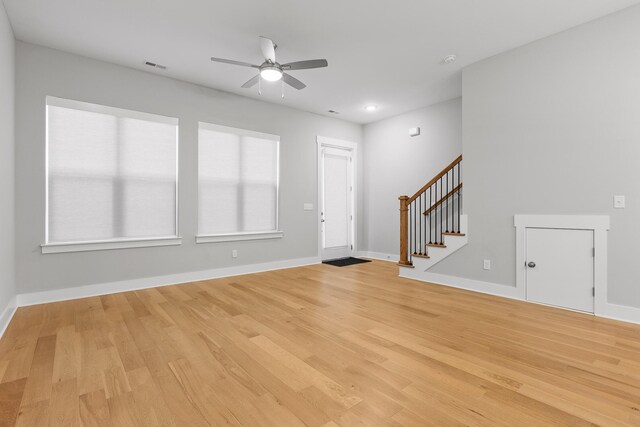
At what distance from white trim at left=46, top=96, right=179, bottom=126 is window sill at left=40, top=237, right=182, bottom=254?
1696 millimetres

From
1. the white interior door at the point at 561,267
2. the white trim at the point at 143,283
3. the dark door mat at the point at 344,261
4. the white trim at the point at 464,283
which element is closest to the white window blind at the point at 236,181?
the white trim at the point at 143,283

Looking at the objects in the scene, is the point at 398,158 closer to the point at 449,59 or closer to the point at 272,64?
the point at 449,59

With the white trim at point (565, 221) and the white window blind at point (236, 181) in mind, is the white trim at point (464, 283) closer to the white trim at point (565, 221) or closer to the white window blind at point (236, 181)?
the white trim at point (565, 221)

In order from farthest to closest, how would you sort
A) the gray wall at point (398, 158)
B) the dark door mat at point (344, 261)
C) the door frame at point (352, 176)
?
the door frame at point (352, 176) < the dark door mat at point (344, 261) < the gray wall at point (398, 158)

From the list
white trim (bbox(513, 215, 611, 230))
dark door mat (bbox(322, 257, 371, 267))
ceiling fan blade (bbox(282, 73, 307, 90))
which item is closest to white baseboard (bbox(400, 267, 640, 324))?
white trim (bbox(513, 215, 611, 230))

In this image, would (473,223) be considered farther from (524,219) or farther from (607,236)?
(607,236)

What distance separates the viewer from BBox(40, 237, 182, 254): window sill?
3666 mm

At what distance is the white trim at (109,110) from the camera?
12.2 feet

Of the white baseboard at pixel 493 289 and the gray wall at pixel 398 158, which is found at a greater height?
the gray wall at pixel 398 158

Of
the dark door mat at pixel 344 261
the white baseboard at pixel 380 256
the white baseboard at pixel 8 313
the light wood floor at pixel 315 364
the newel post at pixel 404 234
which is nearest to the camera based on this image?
the light wood floor at pixel 315 364

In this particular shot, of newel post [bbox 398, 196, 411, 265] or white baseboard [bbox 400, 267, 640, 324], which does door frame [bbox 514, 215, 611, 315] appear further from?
newel post [bbox 398, 196, 411, 265]

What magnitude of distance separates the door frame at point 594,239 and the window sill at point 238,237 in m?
3.78

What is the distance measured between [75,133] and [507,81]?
5482mm

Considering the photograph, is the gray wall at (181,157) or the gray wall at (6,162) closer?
the gray wall at (6,162)
